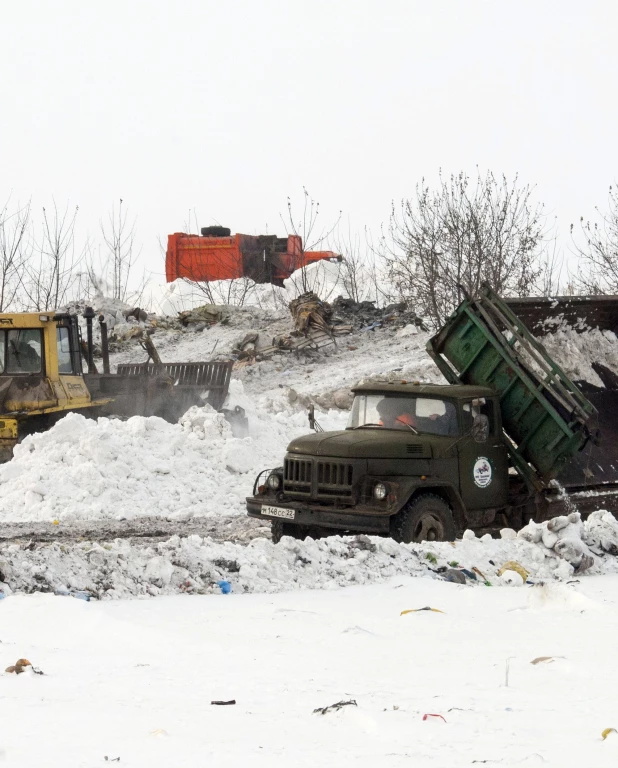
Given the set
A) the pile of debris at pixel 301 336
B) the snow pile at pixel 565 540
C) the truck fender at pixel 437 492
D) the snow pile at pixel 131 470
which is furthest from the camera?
the pile of debris at pixel 301 336

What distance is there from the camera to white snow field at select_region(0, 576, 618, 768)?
13.6 feet

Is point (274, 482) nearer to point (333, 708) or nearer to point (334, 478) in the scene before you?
point (334, 478)

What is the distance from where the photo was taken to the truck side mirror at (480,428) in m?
10.4

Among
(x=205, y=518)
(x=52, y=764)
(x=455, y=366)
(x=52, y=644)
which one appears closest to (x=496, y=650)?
(x=52, y=644)

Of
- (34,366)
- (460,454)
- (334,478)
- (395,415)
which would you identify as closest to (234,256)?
(34,366)

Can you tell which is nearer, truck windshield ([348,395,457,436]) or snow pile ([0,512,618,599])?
snow pile ([0,512,618,599])

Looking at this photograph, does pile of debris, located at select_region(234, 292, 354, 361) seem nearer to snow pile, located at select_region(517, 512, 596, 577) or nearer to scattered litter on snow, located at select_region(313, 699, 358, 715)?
snow pile, located at select_region(517, 512, 596, 577)

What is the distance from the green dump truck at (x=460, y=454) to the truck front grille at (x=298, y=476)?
0.01 metres

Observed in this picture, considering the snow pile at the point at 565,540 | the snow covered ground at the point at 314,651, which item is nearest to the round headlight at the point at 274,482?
the snow covered ground at the point at 314,651

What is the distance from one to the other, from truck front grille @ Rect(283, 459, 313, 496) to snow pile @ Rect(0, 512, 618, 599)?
1.17 metres

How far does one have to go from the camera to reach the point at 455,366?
1191 centimetres

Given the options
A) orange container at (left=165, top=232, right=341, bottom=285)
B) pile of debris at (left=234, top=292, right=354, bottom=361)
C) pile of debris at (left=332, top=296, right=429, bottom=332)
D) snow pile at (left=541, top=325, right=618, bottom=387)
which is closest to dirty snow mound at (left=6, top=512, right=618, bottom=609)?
snow pile at (left=541, top=325, right=618, bottom=387)

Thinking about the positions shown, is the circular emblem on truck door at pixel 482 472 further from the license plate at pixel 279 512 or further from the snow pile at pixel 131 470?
the snow pile at pixel 131 470

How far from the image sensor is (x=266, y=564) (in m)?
8.02
